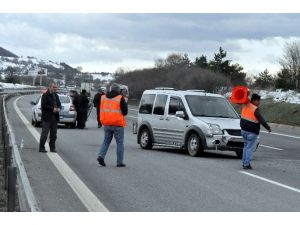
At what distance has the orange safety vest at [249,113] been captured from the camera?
48.4ft

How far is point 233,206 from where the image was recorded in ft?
31.2

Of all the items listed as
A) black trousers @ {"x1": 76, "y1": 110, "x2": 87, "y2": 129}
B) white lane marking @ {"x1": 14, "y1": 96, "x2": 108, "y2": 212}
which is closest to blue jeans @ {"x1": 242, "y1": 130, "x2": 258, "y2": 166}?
white lane marking @ {"x1": 14, "y1": 96, "x2": 108, "y2": 212}

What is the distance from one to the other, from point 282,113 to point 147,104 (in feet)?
75.2

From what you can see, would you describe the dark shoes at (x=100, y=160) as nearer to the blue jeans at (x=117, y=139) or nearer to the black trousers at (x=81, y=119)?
the blue jeans at (x=117, y=139)

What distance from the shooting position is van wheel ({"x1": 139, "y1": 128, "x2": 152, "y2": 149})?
1916 cm

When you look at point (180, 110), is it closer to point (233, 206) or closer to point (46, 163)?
point (46, 163)

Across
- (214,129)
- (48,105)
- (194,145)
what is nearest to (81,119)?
(48,105)

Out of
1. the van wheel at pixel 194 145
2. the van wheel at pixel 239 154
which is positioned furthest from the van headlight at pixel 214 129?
the van wheel at pixel 239 154

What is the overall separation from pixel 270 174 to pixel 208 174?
1.36 metres

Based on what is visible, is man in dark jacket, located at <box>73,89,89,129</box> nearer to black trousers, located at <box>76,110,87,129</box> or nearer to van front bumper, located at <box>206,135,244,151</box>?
black trousers, located at <box>76,110,87,129</box>

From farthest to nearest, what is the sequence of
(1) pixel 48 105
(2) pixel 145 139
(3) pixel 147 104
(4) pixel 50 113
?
(3) pixel 147 104
(2) pixel 145 139
(4) pixel 50 113
(1) pixel 48 105

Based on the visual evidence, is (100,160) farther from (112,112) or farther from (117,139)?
(112,112)

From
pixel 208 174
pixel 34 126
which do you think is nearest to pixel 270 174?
pixel 208 174

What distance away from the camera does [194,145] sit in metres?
17.3
